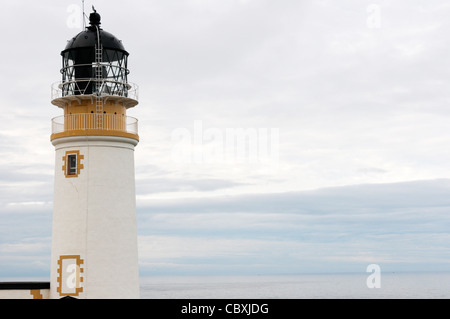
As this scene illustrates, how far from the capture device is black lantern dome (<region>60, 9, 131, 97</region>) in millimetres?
27156

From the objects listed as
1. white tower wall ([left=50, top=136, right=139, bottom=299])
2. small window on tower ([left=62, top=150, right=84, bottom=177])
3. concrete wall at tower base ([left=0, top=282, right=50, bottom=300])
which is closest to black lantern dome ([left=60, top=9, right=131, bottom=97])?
white tower wall ([left=50, top=136, right=139, bottom=299])

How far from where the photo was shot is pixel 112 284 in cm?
2627

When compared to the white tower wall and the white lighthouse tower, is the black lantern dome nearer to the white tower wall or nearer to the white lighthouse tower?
the white lighthouse tower

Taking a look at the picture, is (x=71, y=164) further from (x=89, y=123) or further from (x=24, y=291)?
(x=24, y=291)

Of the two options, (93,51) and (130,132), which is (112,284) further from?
(93,51)

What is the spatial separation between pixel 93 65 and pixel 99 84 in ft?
2.87

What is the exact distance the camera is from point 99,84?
89.6 ft

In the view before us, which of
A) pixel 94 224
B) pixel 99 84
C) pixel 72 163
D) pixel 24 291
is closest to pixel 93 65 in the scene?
pixel 99 84

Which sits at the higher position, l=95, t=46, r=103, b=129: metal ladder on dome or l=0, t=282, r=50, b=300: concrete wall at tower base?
l=95, t=46, r=103, b=129: metal ladder on dome

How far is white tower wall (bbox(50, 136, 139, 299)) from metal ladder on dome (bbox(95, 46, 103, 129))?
95 centimetres

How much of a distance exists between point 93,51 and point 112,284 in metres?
10.3
